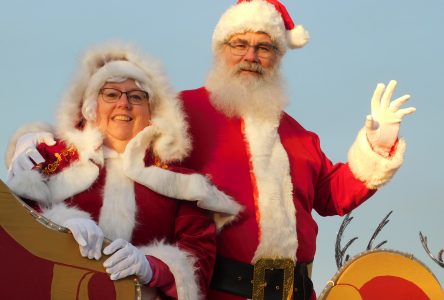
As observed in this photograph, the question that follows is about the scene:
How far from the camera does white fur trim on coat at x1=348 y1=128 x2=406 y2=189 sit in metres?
4.80

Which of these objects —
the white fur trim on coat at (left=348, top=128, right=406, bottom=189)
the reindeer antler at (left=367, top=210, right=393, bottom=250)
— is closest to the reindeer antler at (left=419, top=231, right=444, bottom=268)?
the reindeer antler at (left=367, top=210, right=393, bottom=250)

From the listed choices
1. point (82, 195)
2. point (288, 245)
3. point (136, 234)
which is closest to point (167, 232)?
point (136, 234)

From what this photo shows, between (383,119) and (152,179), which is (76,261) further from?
(383,119)

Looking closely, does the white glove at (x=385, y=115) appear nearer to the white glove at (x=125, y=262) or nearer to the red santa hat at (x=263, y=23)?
the red santa hat at (x=263, y=23)

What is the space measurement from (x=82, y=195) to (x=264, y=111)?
4.12 feet

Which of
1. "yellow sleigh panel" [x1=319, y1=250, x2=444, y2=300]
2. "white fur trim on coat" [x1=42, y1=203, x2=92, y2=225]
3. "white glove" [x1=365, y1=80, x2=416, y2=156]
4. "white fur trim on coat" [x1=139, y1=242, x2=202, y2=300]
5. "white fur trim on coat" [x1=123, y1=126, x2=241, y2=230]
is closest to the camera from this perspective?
"white fur trim on coat" [x1=42, y1=203, x2=92, y2=225]

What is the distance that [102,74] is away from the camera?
4.20 m

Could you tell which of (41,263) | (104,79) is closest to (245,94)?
(104,79)

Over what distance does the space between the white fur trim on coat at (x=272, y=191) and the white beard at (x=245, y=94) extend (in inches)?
2.6

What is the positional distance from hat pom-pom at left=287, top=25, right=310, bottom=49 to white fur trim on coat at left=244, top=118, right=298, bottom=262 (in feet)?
1.95

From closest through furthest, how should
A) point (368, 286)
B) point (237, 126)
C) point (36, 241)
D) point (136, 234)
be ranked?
point (36, 241)
point (136, 234)
point (368, 286)
point (237, 126)

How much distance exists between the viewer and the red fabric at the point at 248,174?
14.9 feet

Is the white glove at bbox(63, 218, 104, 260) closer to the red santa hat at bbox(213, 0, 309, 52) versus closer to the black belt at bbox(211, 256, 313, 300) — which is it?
the black belt at bbox(211, 256, 313, 300)

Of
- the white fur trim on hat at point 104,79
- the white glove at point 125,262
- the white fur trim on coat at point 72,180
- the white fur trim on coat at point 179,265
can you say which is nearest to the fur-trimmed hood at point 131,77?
the white fur trim on hat at point 104,79
